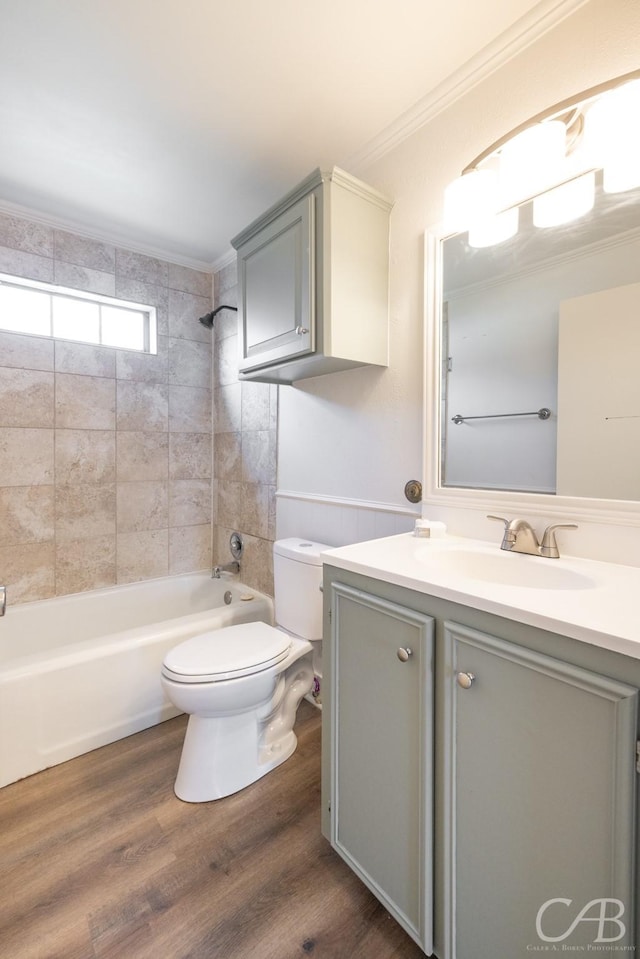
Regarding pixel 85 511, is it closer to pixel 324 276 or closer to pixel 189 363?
pixel 189 363

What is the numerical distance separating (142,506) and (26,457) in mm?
649

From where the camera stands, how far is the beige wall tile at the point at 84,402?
2279 millimetres

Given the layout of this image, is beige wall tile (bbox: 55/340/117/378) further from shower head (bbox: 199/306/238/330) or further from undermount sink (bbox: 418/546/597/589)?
undermount sink (bbox: 418/546/597/589)

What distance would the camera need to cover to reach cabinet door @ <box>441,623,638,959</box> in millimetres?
632

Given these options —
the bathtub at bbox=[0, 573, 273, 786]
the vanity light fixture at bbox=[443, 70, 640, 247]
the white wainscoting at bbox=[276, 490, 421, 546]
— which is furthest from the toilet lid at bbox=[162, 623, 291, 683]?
the vanity light fixture at bbox=[443, 70, 640, 247]

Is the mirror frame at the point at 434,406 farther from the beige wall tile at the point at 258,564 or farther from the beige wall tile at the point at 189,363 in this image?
the beige wall tile at the point at 189,363

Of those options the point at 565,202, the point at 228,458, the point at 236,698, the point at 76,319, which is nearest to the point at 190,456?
the point at 228,458

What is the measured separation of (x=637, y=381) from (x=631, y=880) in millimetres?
1004

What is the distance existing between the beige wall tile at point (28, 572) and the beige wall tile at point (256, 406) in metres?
1.27

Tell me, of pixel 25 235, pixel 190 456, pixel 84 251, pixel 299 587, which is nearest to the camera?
pixel 299 587

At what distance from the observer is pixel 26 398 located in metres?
2.18
